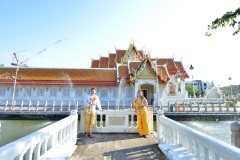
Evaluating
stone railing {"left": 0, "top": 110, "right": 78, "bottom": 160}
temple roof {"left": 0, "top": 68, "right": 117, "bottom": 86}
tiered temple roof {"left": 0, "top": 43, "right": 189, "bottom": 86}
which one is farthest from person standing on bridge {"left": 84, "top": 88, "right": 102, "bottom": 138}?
temple roof {"left": 0, "top": 68, "right": 117, "bottom": 86}

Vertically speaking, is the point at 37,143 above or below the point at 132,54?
below

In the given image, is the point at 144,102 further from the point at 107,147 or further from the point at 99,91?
the point at 99,91

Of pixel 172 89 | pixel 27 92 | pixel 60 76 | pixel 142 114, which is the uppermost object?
pixel 60 76

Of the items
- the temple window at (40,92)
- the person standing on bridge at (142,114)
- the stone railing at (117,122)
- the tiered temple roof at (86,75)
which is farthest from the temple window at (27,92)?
the person standing on bridge at (142,114)

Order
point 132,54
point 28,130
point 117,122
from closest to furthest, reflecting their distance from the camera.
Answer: point 117,122 → point 28,130 → point 132,54

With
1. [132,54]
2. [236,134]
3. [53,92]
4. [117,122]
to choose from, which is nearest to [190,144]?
[236,134]

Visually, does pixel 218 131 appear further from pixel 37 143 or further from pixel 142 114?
pixel 37 143

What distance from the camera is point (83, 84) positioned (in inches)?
892

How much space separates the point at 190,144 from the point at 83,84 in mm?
19940

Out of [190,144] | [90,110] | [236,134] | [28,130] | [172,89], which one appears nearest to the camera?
[190,144]

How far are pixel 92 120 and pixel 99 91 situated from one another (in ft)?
53.6

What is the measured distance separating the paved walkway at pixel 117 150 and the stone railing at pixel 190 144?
39 cm

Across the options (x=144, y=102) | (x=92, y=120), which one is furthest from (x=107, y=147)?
(x=144, y=102)

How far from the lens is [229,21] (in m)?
5.57
